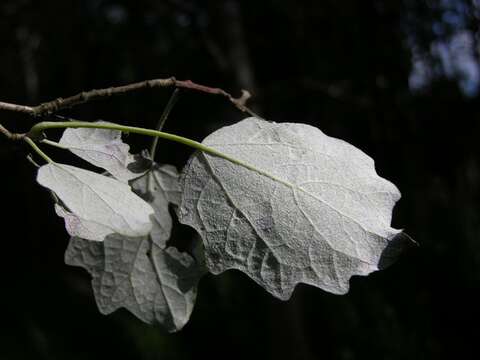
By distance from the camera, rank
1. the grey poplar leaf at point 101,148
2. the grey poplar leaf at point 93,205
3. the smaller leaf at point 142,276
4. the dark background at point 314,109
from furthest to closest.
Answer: the dark background at point 314,109 → the smaller leaf at point 142,276 → the grey poplar leaf at point 101,148 → the grey poplar leaf at point 93,205

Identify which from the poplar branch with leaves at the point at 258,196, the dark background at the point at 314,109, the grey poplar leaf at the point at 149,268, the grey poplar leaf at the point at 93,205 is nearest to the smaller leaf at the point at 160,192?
the grey poplar leaf at the point at 149,268

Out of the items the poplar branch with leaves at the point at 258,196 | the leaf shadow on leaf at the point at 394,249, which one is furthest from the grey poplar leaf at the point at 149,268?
the leaf shadow on leaf at the point at 394,249

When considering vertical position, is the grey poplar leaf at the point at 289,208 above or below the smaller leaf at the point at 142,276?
above

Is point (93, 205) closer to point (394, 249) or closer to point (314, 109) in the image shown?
point (394, 249)

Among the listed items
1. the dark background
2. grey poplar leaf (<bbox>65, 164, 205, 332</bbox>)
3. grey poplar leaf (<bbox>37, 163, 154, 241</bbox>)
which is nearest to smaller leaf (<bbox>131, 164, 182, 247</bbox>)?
grey poplar leaf (<bbox>65, 164, 205, 332</bbox>)

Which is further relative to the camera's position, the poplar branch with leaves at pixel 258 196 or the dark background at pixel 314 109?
the dark background at pixel 314 109

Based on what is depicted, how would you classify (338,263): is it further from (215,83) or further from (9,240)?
(9,240)

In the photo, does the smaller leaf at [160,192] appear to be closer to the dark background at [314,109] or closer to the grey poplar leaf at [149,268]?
the grey poplar leaf at [149,268]

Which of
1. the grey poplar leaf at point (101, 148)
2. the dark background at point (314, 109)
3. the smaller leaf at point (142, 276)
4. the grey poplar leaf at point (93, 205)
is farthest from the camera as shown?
the dark background at point (314, 109)
